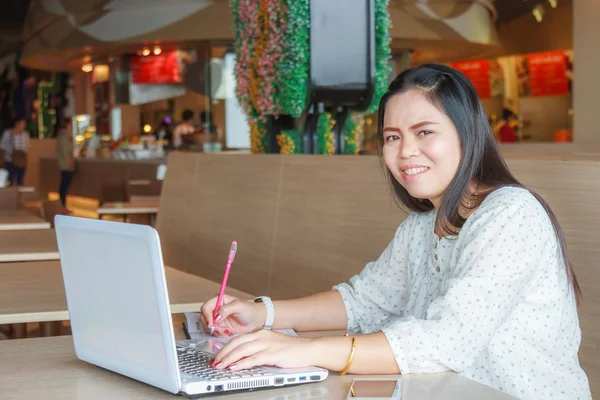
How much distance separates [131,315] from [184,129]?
11.1m

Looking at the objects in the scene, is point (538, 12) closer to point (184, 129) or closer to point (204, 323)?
point (184, 129)

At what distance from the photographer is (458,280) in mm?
1557

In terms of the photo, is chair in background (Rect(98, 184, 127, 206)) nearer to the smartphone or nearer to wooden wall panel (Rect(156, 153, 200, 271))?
wooden wall panel (Rect(156, 153, 200, 271))

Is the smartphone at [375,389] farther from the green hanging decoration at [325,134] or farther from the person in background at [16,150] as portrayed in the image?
the person in background at [16,150]

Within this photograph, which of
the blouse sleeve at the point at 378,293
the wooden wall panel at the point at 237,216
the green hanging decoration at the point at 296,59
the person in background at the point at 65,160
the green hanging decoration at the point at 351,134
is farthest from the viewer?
the person in background at the point at 65,160

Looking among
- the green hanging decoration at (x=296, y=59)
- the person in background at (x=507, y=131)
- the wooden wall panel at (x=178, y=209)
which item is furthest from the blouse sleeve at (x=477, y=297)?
the person in background at (x=507, y=131)

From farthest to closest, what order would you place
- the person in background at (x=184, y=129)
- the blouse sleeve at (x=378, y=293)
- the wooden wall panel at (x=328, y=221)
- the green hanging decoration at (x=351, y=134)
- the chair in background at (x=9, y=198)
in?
the person in background at (x=184, y=129) → the chair in background at (x=9, y=198) → the green hanging decoration at (x=351, y=134) → the wooden wall panel at (x=328, y=221) → the blouse sleeve at (x=378, y=293)

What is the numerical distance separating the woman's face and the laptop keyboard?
20.8 inches

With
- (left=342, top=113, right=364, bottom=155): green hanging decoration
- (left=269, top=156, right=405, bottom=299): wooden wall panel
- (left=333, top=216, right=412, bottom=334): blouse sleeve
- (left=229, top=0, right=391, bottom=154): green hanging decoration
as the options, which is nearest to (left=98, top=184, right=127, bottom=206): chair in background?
(left=229, top=0, right=391, bottom=154): green hanging decoration

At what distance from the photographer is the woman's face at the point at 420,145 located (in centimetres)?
170

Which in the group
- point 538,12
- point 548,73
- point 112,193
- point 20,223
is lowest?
point 112,193

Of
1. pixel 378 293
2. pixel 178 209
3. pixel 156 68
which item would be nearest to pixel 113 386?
pixel 378 293

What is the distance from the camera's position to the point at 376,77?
4.50 m

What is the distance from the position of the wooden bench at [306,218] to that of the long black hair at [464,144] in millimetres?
588
